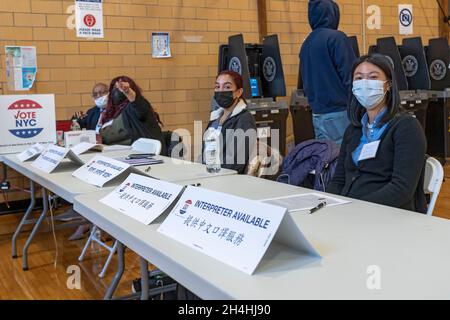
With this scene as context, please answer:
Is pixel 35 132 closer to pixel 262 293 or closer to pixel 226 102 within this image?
pixel 226 102

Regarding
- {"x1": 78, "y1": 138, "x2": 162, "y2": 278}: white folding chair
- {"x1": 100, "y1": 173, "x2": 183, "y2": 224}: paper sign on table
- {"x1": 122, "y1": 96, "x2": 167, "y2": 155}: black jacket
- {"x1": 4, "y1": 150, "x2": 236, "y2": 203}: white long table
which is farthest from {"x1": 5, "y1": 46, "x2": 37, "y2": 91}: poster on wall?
{"x1": 100, "y1": 173, "x2": 183, "y2": 224}: paper sign on table

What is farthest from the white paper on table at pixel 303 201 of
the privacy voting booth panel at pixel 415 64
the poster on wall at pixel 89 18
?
the privacy voting booth panel at pixel 415 64

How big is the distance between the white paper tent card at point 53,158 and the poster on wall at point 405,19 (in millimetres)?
6080

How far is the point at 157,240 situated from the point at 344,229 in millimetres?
533

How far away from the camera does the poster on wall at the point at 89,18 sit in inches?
200

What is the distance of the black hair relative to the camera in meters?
2.12

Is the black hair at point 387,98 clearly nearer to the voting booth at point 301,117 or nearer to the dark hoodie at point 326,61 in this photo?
the dark hoodie at point 326,61

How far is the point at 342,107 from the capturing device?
374 cm

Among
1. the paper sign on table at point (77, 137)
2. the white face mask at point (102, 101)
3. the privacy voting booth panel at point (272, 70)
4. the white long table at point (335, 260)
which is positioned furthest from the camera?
Answer: the privacy voting booth panel at point (272, 70)

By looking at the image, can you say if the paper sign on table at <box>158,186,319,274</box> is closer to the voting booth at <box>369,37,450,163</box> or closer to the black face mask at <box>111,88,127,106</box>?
the black face mask at <box>111,88,127,106</box>

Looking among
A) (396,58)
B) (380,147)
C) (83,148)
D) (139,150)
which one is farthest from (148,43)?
(380,147)

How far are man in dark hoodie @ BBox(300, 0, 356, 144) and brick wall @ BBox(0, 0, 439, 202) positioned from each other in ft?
7.01

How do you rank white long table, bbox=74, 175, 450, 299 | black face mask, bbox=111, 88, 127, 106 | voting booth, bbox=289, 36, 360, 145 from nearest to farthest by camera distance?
white long table, bbox=74, 175, 450, 299
black face mask, bbox=111, 88, 127, 106
voting booth, bbox=289, 36, 360, 145

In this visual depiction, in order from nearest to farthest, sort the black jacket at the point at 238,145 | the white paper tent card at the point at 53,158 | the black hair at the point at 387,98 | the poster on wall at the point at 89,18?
the black hair at the point at 387,98
the white paper tent card at the point at 53,158
the black jacket at the point at 238,145
the poster on wall at the point at 89,18
